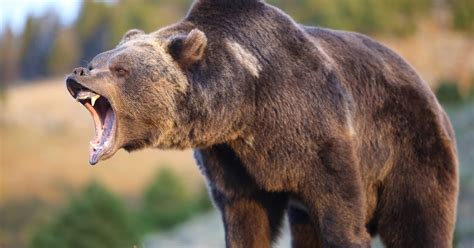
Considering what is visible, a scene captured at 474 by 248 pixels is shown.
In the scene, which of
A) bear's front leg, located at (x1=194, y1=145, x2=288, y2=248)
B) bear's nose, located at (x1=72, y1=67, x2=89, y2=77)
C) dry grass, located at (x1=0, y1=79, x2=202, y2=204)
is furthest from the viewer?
dry grass, located at (x1=0, y1=79, x2=202, y2=204)

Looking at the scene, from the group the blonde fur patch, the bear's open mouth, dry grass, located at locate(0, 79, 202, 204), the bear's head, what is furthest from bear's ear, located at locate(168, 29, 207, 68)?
dry grass, located at locate(0, 79, 202, 204)

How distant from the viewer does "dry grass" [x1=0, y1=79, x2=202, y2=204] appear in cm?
3884

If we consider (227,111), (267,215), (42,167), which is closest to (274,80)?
(227,111)

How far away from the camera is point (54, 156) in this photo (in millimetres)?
44406

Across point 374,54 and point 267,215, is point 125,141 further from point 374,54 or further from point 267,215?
point 374,54

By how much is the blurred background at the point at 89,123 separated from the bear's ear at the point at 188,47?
14672 mm

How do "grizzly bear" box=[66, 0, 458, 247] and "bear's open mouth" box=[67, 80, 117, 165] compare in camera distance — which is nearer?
"bear's open mouth" box=[67, 80, 117, 165]

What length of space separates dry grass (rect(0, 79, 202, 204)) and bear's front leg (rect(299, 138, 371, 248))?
94.0ft

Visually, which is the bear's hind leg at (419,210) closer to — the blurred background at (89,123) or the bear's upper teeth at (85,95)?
the bear's upper teeth at (85,95)

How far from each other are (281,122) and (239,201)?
2.10ft

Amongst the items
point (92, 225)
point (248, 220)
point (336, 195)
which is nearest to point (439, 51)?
point (92, 225)

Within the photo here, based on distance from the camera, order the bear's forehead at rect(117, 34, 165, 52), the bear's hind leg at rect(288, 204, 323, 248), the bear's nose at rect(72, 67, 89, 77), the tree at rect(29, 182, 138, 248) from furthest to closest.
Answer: the tree at rect(29, 182, 138, 248) → the bear's hind leg at rect(288, 204, 323, 248) → the bear's forehead at rect(117, 34, 165, 52) → the bear's nose at rect(72, 67, 89, 77)

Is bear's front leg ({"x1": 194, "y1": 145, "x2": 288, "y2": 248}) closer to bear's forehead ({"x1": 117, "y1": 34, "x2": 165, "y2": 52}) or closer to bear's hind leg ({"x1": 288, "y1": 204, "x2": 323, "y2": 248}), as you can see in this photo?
bear's hind leg ({"x1": 288, "y1": 204, "x2": 323, "y2": 248})

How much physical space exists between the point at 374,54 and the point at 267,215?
1398 millimetres
